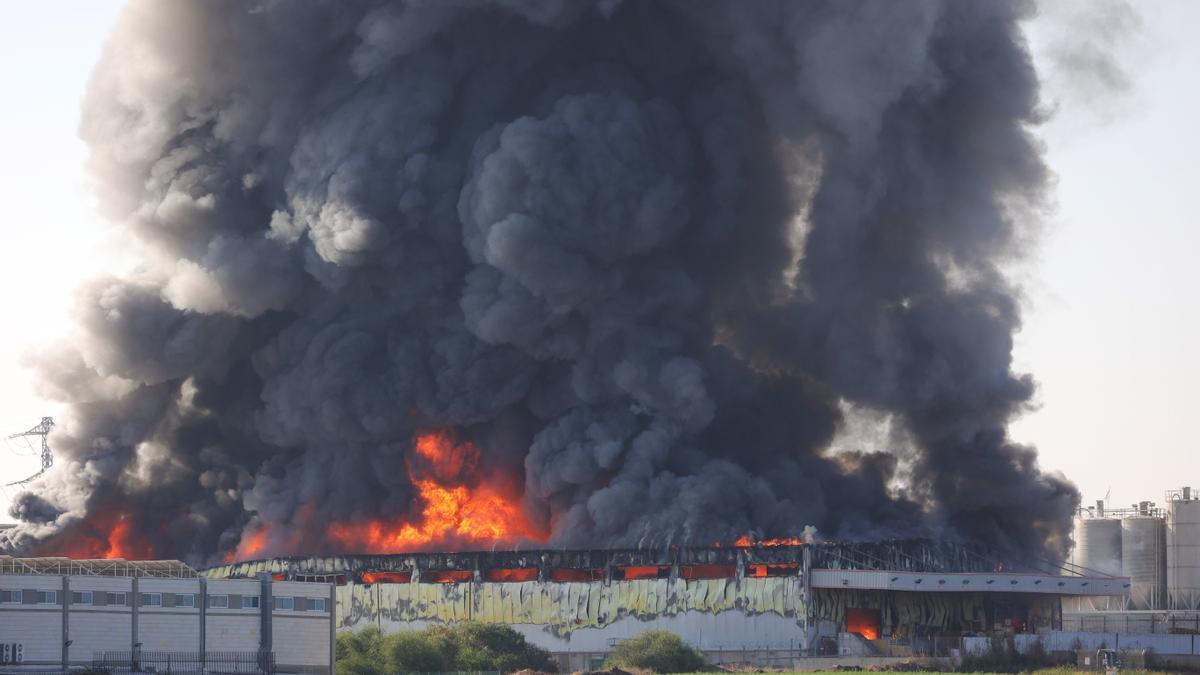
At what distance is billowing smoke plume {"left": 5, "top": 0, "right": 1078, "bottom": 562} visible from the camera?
411 feet

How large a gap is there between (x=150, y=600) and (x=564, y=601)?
30.9 meters

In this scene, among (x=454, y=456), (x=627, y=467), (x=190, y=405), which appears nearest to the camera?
(x=627, y=467)

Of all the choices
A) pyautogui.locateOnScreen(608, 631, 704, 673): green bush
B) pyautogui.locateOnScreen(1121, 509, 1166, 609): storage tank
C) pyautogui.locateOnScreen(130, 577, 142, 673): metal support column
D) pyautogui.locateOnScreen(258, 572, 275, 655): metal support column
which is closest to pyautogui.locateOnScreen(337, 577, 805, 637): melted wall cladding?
pyautogui.locateOnScreen(608, 631, 704, 673): green bush

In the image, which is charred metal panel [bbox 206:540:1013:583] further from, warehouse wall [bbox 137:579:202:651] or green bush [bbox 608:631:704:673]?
warehouse wall [bbox 137:579:202:651]

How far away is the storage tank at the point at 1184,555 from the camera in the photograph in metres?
146

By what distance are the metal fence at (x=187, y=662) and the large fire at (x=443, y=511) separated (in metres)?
33.2

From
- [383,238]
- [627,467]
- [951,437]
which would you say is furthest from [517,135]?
[951,437]

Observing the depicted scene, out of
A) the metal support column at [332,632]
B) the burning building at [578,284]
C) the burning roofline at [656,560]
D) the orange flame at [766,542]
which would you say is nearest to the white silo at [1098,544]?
the burning building at [578,284]

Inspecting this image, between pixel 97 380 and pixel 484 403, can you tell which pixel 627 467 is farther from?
pixel 97 380

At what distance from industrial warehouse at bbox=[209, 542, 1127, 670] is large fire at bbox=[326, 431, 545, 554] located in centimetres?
612

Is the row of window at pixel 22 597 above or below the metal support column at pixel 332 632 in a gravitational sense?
above

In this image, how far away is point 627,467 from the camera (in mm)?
124500

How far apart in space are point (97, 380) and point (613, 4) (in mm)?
39207

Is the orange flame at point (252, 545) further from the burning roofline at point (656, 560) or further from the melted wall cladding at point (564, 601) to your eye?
Result: the melted wall cladding at point (564, 601)
